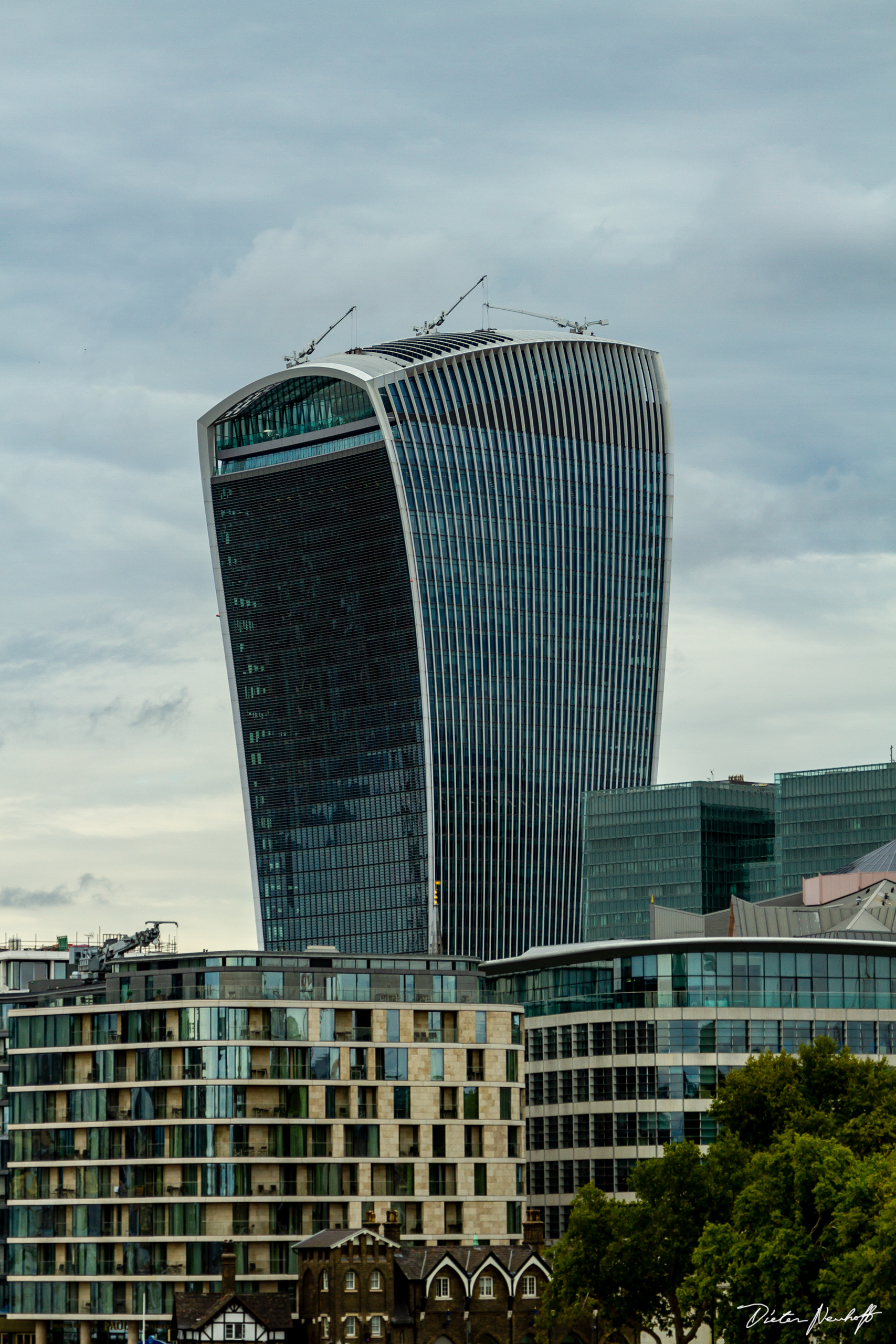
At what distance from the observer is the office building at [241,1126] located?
16725 cm

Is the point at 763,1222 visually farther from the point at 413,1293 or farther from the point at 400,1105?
the point at 400,1105

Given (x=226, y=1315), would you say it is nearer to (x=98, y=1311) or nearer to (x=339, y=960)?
(x=98, y=1311)

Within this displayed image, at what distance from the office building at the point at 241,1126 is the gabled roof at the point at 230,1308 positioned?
4.18 m

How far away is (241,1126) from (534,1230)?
21.7 meters

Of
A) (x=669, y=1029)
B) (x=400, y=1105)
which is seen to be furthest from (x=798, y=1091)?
(x=400, y=1105)

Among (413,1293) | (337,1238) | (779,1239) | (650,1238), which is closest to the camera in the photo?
(779,1239)

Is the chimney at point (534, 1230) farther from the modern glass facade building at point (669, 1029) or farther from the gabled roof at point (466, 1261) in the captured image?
the modern glass facade building at point (669, 1029)

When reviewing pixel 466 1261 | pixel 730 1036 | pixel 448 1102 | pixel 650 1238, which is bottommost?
pixel 466 1261

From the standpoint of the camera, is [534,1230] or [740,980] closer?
[534,1230]

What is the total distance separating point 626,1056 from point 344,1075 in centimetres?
2112

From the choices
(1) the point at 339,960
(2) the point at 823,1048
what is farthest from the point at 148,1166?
A: (2) the point at 823,1048

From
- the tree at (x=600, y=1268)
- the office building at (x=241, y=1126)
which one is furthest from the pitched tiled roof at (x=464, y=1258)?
the tree at (x=600, y=1268)

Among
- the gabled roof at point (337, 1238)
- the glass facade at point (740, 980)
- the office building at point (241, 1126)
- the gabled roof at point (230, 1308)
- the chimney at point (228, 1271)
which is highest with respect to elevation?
the glass facade at point (740, 980)

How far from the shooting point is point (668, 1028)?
17775 centimetres
